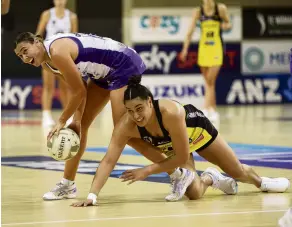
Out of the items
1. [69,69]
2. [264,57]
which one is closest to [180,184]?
[69,69]

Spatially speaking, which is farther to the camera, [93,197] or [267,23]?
[267,23]

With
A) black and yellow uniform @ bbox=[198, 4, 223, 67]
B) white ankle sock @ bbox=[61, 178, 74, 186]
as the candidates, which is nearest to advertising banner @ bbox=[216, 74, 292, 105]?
black and yellow uniform @ bbox=[198, 4, 223, 67]

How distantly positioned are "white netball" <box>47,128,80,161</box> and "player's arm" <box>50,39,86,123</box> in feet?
0.38

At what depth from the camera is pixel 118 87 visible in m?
6.43

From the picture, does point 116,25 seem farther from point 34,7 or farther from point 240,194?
point 240,194

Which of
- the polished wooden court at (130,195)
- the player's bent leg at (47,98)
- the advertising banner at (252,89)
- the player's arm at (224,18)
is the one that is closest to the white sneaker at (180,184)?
the polished wooden court at (130,195)

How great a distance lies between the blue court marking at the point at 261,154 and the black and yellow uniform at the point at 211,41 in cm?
373

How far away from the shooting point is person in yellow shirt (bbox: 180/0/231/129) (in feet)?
45.7

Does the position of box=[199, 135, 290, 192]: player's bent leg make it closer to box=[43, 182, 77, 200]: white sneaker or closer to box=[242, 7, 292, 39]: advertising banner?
box=[43, 182, 77, 200]: white sneaker

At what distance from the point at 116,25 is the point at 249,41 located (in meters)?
2.85

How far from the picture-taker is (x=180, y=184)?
631cm

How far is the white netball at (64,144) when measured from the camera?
20.3 ft

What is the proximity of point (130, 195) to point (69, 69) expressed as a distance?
3.79 feet

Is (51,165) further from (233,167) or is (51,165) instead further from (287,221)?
(287,221)
